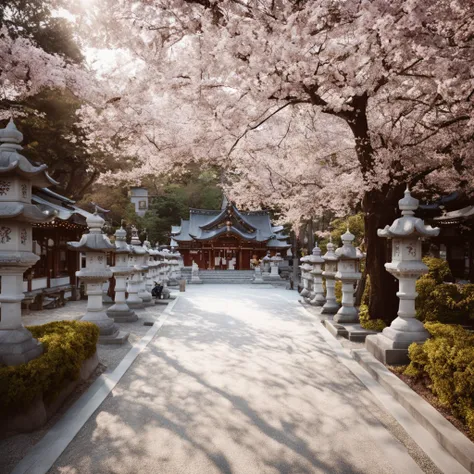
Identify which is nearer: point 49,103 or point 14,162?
point 14,162

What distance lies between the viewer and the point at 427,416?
Answer: 421 centimetres

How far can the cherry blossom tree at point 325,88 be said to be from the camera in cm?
645

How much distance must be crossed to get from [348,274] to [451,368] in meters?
5.13

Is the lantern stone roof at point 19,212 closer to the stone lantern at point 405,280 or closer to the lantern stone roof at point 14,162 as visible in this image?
the lantern stone roof at point 14,162

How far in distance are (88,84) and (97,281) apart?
6188 millimetres

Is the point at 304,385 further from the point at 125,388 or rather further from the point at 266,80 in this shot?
the point at 266,80

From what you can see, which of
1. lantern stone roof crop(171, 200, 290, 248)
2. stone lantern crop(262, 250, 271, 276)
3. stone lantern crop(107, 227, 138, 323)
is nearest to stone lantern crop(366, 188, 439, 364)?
stone lantern crop(107, 227, 138, 323)

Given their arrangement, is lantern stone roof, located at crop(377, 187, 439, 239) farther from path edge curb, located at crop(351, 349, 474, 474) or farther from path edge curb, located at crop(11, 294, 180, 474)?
path edge curb, located at crop(11, 294, 180, 474)

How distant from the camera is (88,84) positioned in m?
10.8

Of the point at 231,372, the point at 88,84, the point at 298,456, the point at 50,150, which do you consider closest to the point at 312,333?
the point at 231,372

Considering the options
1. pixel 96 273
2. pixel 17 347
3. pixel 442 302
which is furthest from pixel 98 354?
pixel 442 302

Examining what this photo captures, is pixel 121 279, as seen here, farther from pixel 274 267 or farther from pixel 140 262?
pixel 274 267

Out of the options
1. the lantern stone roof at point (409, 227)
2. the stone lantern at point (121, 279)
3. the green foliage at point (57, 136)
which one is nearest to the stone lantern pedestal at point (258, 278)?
the green foliage at point (57, 136)

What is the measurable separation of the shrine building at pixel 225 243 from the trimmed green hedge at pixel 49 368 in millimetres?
30755
